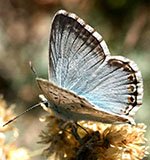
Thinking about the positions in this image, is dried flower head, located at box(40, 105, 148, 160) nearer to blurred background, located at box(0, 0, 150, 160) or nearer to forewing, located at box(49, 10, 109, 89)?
forewing, located at box(49, 10, 109, 89)

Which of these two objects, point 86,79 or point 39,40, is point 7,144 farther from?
point 39,40

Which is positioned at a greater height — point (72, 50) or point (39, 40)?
point (39, 40)

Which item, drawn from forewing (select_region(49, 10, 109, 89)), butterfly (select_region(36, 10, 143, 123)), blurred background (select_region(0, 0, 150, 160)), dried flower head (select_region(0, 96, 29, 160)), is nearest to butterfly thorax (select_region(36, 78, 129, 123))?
butterfly (select_region(36, 10, 143, 123))

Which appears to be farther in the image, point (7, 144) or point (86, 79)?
point (7, 144)

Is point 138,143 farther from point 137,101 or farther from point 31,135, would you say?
point 31,135

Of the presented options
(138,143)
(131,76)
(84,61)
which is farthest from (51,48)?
(138,143)

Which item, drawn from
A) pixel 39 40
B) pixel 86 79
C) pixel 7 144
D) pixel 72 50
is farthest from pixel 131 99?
pixel 39 40

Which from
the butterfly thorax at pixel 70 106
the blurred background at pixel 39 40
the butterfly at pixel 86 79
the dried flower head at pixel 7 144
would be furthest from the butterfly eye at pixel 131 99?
the blurred background at pixel 39 40
